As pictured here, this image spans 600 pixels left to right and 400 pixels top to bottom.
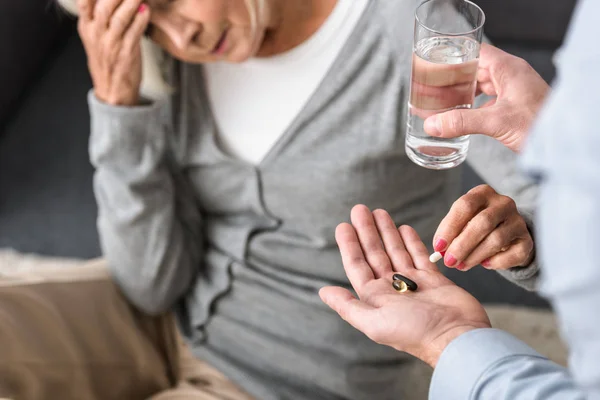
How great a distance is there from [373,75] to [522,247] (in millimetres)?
403

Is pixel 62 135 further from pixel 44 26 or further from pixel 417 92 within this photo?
pixel 417 92

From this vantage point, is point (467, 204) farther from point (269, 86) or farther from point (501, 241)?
point (269, 86)

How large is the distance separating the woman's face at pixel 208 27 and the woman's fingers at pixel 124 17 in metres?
0.02

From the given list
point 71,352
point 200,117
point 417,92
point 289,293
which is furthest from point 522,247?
point 71,352

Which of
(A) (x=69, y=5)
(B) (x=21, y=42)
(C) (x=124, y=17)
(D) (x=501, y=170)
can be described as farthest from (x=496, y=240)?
(B) (x=21, y=42)

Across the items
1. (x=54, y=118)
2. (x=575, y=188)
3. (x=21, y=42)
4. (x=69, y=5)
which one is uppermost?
(x=575, y=188)

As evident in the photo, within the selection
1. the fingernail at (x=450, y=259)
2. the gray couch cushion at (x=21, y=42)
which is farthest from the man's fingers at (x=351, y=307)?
the gray couch cushion at (x=21, y=42)

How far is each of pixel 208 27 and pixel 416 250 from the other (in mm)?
494

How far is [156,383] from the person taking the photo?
4.80 ft

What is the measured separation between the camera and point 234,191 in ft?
4.58

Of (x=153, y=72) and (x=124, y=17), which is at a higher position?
(x=124, y=17)

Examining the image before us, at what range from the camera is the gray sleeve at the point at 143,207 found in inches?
52.7

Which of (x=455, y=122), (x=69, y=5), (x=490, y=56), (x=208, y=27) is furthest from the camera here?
(x=69, y=5)

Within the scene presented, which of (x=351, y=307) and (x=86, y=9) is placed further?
(x=86, y=9)
